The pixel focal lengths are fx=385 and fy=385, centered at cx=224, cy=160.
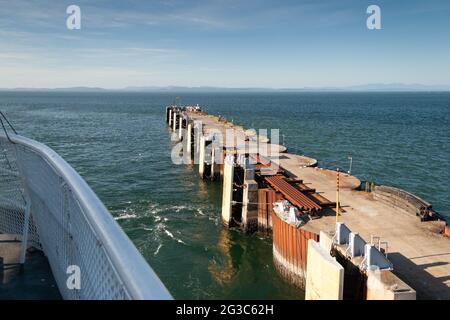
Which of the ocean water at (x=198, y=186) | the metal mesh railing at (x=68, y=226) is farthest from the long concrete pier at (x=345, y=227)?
the metal mesh railing at (x=68, y=226)

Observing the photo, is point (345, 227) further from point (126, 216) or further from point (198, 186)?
point (198, 186)

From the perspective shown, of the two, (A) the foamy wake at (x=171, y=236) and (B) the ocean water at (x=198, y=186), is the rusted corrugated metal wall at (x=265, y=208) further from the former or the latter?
(A) the foamy wake at (x=171, y=236)

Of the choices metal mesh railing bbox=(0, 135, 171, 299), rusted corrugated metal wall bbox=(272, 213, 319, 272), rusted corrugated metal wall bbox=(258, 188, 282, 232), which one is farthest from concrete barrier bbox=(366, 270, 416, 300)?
rusted corrugated metal wall bbox=(258, 188, 282, 232)

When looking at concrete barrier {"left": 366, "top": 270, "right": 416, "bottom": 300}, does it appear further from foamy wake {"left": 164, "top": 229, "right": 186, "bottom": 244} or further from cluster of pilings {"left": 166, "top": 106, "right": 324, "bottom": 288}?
foamy wake {"left": 164, "top": 229, "right": 186, "bottom": 244}

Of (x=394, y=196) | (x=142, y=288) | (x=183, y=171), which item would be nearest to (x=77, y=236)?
(x=142, y=288)

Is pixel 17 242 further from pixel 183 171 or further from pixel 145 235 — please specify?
pixel 183 171

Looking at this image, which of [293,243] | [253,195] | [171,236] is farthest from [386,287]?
[171,236]
